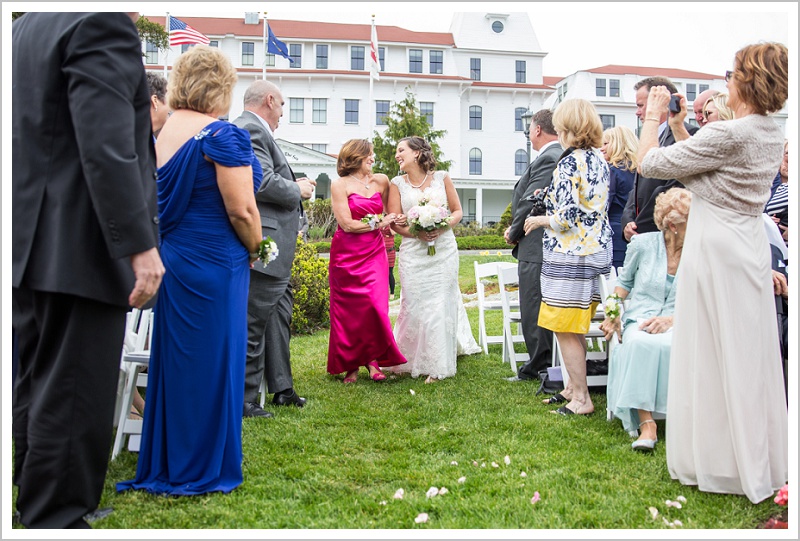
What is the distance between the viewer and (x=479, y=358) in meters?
8.80

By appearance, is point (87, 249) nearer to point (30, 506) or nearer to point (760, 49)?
point (30, 506)

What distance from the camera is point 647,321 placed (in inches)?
206

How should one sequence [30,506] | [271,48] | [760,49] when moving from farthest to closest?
[271,48]
[760,49]
[30,506]

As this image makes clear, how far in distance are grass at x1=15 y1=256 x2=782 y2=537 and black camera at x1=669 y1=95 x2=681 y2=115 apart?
2.30 m

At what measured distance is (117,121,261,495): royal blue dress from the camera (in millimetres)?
3965

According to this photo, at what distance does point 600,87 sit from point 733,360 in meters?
53.3

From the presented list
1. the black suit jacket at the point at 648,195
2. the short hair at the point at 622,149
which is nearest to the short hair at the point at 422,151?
the short hair at the point at 622,149

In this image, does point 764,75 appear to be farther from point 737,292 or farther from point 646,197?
point 646,197

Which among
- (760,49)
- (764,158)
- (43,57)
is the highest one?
(760,49)

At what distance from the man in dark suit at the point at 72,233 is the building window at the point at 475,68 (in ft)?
167

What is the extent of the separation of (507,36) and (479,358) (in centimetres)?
4733

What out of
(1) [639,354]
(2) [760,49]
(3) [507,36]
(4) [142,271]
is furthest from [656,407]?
(3) [507,36]

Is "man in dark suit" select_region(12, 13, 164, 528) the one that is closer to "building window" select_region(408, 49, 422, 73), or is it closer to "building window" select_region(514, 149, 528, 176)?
"building window" select_region(408, 49, 422, 73)

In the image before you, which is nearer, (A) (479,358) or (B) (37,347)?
(B) (37,347)
